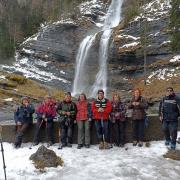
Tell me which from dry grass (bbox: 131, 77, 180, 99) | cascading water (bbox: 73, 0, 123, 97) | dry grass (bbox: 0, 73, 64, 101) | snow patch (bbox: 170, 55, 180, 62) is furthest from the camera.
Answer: cascading water (bbox: 73, 0, 123, 97)

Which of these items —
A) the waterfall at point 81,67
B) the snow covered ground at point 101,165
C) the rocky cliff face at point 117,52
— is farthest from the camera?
the waterfall at point 81,67

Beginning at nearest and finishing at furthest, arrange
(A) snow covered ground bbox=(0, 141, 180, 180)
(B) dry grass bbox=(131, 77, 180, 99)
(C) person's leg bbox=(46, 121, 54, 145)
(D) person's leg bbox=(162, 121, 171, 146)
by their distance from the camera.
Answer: (A) snow covered ground bbox=(0, 141, 180, 180) < (D) person's leg bbox=(162, 121, 171, 146) < (C) person's leg bbox=(46, 121, 54, 145) < (B) dry grass bbox=(131, 77, 180, 99)

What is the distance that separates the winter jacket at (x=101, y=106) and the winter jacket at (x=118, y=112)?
129 mm

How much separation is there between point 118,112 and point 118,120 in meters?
0.25

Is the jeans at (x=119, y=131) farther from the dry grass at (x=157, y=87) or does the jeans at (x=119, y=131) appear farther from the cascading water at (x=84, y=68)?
the cascading water at (x=84, y=68)

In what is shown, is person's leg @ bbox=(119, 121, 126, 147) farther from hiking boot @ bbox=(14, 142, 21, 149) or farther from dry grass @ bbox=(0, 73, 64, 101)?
dry grass @ bbox=(0, 73, 64, 101)

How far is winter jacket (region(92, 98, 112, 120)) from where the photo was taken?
457 inches

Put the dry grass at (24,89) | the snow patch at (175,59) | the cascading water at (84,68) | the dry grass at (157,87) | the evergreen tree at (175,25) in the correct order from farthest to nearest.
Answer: the cascading water at (84,68) < the snow patch at (175,59) < the dry grass at (24,89) < the dry grass at (157,87) < the evergreen tree at (175,25)

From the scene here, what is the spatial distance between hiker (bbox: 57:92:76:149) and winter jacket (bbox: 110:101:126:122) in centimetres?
119

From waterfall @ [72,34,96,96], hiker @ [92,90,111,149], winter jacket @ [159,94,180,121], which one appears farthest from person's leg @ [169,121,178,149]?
waterfall @ [72,34,96,96]

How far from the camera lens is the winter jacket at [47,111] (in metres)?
11.8

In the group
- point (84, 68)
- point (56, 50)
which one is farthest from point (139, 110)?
point (56, 50)

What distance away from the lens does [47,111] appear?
38.9ft

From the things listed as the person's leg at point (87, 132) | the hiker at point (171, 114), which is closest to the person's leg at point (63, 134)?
the person's leg at point (87, 132)
